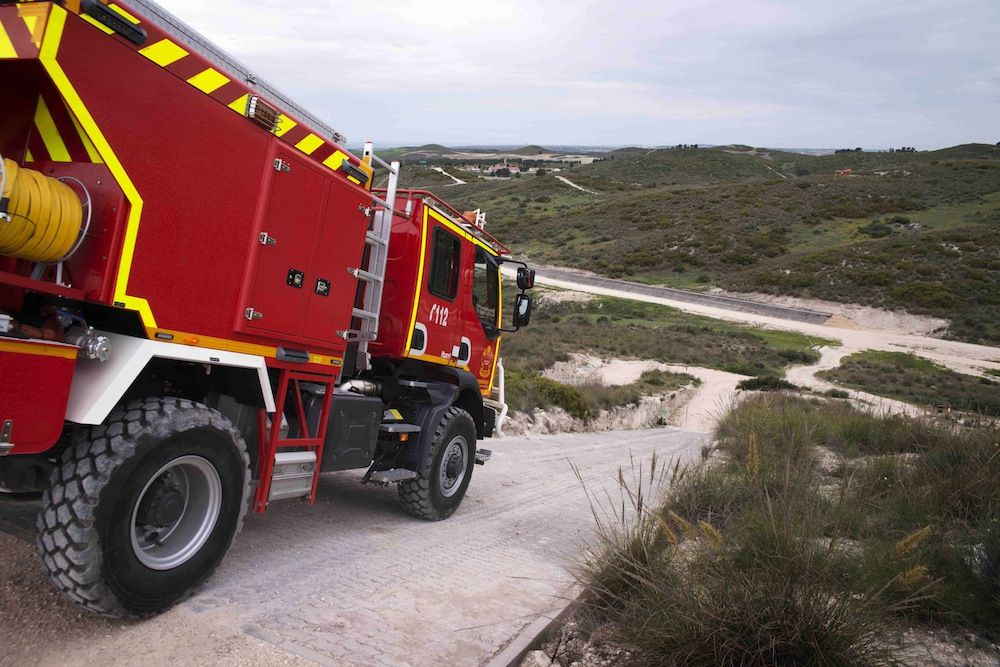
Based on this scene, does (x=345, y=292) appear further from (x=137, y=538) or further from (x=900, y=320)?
(x=900, y=320)

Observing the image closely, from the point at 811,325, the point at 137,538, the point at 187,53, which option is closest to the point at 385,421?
the point at 137,538

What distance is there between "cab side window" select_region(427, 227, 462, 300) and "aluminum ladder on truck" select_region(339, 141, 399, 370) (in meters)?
0.75

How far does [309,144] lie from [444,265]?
2.31 m

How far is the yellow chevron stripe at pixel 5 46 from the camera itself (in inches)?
124

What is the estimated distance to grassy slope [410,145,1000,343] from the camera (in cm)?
4700

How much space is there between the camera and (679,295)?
5094 cm

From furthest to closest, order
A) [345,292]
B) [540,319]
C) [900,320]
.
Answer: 1. [900,320]
2. [540,319]
3. [345,292]

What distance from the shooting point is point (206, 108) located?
4.00 meters

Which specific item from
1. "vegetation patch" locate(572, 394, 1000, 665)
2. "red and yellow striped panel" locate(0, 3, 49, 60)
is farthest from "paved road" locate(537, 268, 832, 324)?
"red and yellow striped panel" locate(0, 3, 49, 60)

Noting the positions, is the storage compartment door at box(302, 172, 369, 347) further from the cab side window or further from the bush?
the bush

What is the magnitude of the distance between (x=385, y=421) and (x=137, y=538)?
2735 millimetres

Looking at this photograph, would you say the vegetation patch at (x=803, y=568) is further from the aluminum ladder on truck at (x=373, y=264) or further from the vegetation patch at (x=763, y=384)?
the vegetation patch at (x=763, y=384)

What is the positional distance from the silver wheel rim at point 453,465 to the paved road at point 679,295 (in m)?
43.2

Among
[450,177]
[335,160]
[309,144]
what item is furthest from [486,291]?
[450,177]
